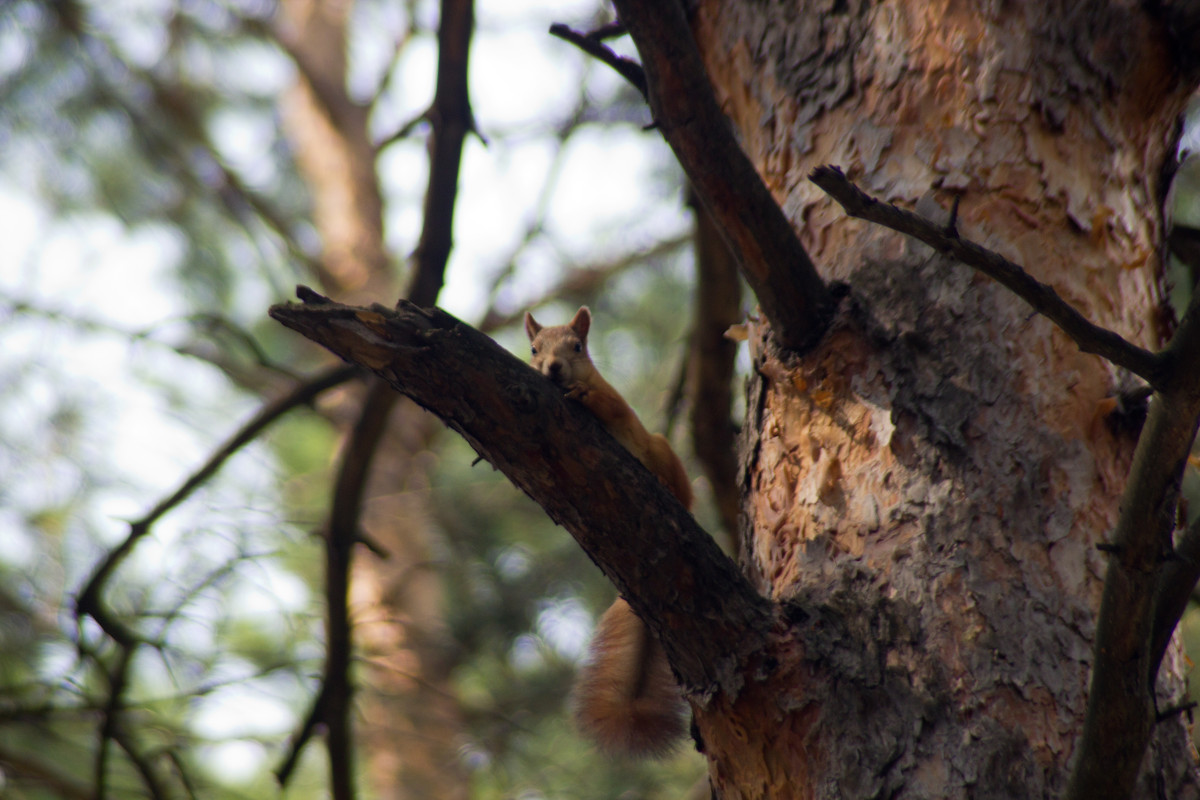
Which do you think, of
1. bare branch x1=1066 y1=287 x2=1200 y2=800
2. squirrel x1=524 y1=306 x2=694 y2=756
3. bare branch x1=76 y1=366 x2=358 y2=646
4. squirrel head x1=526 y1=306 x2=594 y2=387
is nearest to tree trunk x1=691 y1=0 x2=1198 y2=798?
bare branch x1=1066 y1=287 x2=1200 y2=800

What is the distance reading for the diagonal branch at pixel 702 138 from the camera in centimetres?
115

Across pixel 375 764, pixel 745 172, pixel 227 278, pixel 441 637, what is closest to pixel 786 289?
pixel 745 172

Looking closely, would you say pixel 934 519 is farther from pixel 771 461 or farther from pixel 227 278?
pixel 227 278

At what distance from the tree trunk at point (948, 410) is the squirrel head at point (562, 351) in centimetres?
77

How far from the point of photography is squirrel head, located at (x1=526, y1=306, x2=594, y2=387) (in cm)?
215

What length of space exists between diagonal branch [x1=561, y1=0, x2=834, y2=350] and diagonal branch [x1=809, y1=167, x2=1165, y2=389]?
278mm

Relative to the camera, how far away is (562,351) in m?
2.29

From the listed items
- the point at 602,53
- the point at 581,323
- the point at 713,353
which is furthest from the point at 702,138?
the point at 581,323

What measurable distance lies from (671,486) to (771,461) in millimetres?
722

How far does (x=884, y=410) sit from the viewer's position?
4.09 feet

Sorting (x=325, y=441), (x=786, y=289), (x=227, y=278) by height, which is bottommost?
(x=786, y=289)

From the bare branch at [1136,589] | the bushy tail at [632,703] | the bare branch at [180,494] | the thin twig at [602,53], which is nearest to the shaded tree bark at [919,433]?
the bare branch at [1136,589]

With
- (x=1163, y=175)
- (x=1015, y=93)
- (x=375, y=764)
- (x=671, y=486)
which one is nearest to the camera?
(x=1015, y=93)

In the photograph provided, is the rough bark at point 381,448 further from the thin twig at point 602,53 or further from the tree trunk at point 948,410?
the tree trunk at point 948,410
